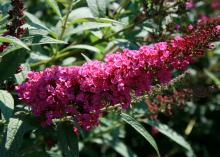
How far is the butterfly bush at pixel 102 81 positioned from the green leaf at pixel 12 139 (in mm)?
103

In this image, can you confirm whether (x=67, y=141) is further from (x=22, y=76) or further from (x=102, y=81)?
(x=22, y=76)

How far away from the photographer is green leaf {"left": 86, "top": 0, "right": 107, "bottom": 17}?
9.37ft

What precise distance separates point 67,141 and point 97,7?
3.32 ft

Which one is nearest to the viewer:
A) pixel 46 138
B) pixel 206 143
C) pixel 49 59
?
pixel 46 138

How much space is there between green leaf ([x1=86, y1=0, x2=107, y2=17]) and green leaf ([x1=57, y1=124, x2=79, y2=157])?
34.3 inches

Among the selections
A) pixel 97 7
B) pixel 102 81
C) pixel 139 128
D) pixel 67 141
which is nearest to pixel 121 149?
pixel 97 7

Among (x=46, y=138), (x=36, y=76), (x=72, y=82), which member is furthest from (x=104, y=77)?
(x=46, y=138)

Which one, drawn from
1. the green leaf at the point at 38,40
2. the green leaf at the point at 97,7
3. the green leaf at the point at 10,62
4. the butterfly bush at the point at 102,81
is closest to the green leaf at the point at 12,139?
the butterfly bush at the point at 102,81

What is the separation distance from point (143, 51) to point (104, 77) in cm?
24

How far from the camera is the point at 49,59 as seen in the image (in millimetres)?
3232

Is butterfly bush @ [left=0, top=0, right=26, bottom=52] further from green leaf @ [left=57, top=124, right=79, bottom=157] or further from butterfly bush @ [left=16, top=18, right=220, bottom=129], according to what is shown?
green leaf @ [left=57, top=124, right=79, bottom=157]

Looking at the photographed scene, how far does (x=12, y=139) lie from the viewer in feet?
7.05

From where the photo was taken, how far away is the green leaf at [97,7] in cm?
286

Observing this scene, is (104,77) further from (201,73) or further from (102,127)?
(201,73)
